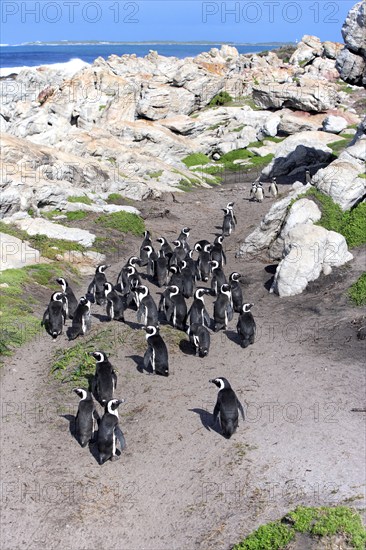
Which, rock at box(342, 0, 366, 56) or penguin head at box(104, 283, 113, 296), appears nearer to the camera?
penguin head at box(104, 283, 113, 296)

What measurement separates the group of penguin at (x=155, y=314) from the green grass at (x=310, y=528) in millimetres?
2778

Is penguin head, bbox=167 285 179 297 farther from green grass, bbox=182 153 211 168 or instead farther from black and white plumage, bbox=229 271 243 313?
green grass, bbox=182 153 211 168

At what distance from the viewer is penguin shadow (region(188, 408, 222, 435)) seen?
1293cm

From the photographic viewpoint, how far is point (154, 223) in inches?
1176

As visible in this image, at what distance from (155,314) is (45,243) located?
26.8 ft

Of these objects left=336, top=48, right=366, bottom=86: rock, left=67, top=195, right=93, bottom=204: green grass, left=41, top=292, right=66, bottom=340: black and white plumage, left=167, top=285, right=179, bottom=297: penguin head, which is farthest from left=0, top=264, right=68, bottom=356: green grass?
left=336, top=48, right=366, bottom=86: rock

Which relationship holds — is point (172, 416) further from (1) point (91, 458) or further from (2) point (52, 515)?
(2) point (52, 515)

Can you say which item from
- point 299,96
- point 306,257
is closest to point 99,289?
point 306,257

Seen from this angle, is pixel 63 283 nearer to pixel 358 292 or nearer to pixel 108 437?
pixel 358 292

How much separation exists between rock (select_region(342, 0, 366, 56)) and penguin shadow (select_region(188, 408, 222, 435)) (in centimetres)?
1946

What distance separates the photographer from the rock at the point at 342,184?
23.8 meters

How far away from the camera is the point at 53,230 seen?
25.5 m

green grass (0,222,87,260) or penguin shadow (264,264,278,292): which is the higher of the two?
penguin shadow (264,264,278,292)

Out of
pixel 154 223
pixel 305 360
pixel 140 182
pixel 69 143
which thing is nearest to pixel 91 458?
pixel 305 360
